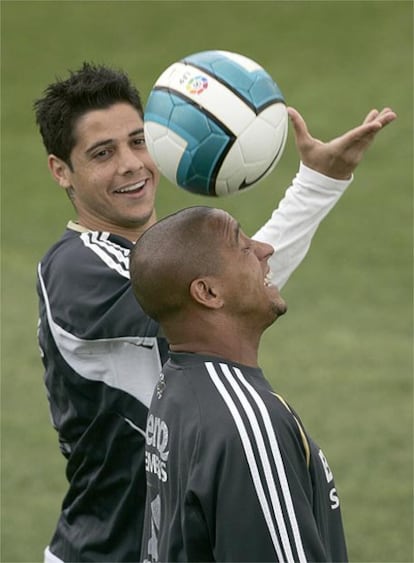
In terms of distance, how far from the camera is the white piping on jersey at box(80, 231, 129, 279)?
5.62 m

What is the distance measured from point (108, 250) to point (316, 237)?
1050cm

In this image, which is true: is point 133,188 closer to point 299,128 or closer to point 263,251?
point 299,128

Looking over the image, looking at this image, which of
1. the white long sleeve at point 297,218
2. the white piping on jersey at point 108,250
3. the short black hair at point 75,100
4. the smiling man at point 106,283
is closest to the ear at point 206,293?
the smiling man at point 106,283

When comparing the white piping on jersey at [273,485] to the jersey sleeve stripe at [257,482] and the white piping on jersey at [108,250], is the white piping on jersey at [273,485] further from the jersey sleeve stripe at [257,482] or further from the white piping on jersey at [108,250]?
the white piping on jersey at [108,250]

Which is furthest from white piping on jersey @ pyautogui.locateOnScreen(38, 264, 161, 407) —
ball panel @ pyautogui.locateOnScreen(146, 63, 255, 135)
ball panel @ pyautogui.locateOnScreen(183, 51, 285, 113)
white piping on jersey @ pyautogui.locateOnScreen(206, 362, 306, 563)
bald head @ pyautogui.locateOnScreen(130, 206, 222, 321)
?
white piping on jersey @ pyautogui.locateOnScreen(206, 362, 306, 563)

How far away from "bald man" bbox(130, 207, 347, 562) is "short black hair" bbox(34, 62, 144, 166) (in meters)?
1.35

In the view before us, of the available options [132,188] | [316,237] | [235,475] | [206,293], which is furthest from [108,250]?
[316,237]

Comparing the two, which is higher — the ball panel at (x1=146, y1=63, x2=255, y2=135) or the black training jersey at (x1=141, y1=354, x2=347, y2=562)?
the ball panel at (x1=146, y1=63, x2=255, y2=135)

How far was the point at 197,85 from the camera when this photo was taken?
5.46 metres

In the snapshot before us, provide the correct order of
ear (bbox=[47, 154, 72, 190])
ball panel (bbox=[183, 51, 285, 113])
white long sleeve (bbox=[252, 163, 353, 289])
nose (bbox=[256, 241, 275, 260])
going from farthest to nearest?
1. ear (bbox=[47, 154, 72, 190])
2. white long sleeve (bbox=[252, 163, 353, 289])
3. ball panel (bbox=[183, 51, 285, 113])
4. nose (bbox=[256, 241, 275, 260])

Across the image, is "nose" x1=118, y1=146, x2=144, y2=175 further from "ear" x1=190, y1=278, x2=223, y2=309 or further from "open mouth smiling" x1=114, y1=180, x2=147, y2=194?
"ear" x1=190, y1=278, x2=223, y2=309

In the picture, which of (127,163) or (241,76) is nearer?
(241,76)

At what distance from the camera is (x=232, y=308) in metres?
4.72

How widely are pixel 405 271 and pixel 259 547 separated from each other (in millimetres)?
11069
